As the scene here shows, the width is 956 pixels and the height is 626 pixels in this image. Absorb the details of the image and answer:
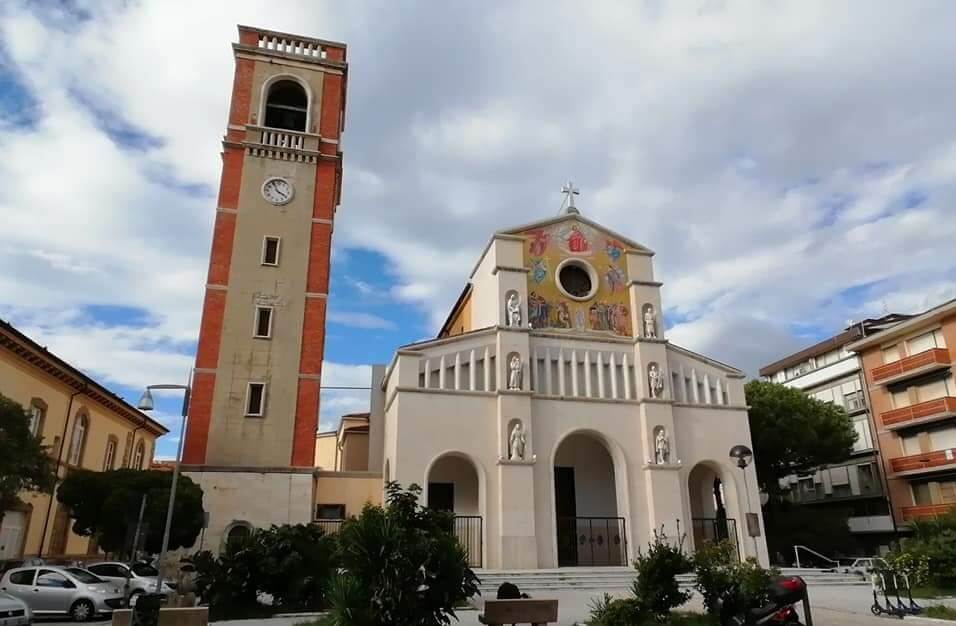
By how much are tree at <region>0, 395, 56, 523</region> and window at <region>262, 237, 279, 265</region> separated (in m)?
11.6

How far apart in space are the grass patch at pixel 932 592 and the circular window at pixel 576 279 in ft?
45.8

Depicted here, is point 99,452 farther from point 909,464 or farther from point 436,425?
point 909,464

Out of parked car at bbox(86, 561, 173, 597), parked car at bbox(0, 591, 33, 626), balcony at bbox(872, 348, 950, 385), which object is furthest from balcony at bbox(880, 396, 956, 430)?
parked car at bbox(0, 591, 33, 626)

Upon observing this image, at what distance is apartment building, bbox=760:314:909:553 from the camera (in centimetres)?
3616

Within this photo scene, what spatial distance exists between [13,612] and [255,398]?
11.8m

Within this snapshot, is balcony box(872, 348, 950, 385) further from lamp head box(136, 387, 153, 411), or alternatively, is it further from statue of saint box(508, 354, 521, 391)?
lamp head box(136, 387, 153, 411)

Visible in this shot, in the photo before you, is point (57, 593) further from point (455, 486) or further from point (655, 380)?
point (655, 380)

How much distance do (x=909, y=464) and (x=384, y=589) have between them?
3322 centimetres

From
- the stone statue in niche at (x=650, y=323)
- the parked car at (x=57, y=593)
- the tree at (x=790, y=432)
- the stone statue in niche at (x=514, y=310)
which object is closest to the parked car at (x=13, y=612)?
the parked car at (x=57, y=593)

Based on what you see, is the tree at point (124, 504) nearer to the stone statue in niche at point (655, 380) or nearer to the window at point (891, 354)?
the stone statue in niche at point (655, 380)

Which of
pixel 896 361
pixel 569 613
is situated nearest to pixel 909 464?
pixel 896 361

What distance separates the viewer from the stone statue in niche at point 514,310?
24.3 m

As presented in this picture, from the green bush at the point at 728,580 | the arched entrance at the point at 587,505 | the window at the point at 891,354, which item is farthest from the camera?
the window at the point at 891,354

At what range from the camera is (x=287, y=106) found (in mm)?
28875
